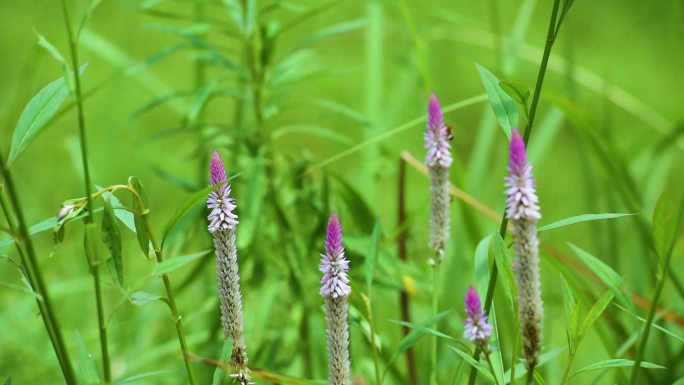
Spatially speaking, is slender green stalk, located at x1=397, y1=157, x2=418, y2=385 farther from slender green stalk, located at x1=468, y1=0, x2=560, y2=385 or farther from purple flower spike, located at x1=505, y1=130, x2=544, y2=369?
purple flower spike, located at x1=505, y1=130, x2=544, y2=369

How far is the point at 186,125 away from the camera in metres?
1.17

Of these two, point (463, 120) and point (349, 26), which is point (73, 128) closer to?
point (463, 120)

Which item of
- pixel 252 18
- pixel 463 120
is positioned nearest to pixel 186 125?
pixel 252 18

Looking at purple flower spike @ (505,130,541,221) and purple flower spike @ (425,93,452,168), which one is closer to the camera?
purple flower spike @ (505,130,541,221)

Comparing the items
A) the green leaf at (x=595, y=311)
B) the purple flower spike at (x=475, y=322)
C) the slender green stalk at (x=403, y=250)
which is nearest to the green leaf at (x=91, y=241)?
the purple flower spike at (x=475, y=322)

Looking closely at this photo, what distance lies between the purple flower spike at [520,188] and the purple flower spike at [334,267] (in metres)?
0.11

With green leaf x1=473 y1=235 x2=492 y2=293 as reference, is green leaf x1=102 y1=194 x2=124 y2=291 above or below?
below

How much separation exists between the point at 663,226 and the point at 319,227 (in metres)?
0.61

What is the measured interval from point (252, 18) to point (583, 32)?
192cm

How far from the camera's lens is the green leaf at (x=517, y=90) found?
0.58 meters

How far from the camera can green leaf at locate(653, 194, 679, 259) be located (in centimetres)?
58

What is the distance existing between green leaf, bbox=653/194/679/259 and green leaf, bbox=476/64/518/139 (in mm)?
108

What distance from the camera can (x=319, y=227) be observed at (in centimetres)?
115

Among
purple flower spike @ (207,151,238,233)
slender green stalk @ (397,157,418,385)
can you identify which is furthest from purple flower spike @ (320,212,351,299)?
slender green stalk @ (397,157,418,385)
